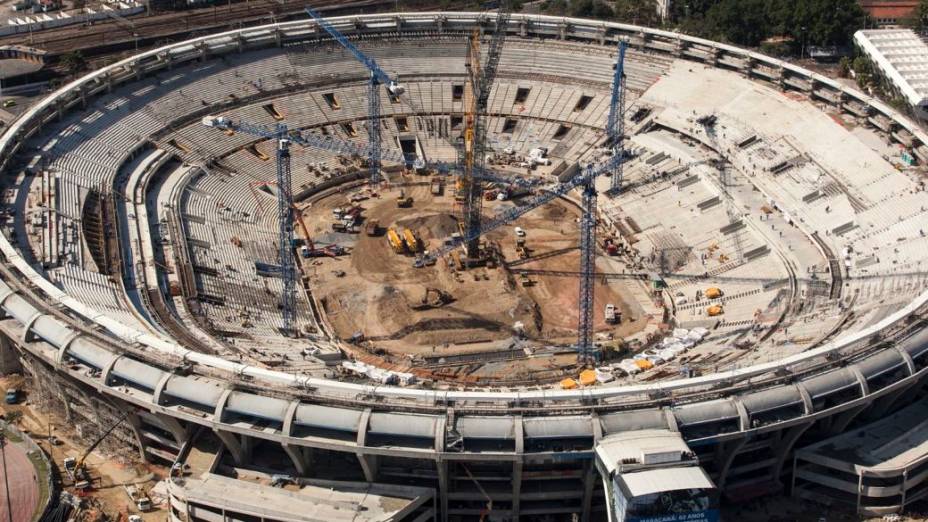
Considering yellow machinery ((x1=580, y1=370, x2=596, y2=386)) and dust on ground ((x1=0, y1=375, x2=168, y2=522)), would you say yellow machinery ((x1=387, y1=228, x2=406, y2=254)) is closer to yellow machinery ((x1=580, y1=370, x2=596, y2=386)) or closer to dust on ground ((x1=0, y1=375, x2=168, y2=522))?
yellow machinery ((x1=580, y1=370, x2=596, y2=386))

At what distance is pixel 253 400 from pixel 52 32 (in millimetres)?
129355

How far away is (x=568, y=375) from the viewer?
10375cm

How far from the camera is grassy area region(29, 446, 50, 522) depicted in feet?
283

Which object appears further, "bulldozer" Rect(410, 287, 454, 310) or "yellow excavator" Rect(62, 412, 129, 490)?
"bulldozer" Rect(410, 287, 454, 310)

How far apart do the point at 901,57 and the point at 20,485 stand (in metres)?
129

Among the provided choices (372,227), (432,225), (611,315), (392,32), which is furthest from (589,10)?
(611,315)

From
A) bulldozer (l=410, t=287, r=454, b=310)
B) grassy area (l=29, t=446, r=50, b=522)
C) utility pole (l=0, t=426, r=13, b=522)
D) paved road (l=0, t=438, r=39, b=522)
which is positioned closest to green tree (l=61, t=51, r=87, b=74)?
bulldozer (l=410, t=287, r=454, b=310)

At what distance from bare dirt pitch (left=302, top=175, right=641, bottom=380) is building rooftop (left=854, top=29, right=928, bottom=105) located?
1947 inches

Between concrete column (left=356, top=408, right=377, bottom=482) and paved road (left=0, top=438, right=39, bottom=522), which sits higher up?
concrete column (left=356, top=408, right=377, bottom=482)

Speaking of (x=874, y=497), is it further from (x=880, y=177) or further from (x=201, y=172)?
(x=201, y=172)

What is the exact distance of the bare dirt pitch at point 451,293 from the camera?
110 metres

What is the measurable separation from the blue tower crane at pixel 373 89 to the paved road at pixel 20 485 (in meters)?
Result: 65.1

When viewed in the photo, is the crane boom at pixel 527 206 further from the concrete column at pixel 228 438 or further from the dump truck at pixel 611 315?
the concrete column at pixel 228 438

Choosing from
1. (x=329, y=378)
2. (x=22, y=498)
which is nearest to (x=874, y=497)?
(x=329, y=378)
